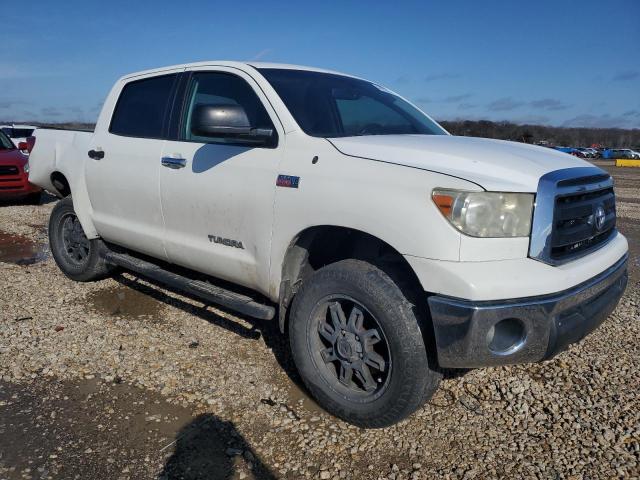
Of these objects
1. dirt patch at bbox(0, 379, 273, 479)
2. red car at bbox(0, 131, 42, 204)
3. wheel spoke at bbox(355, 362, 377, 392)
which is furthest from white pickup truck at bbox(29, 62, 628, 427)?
red car at bbox(0, 131, 42, 204)

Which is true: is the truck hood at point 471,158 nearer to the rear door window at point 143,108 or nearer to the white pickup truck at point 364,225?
the white pickup truck at point 364,225

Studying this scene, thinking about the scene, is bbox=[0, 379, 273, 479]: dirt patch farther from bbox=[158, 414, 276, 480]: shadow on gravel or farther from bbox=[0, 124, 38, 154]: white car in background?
bbox=[0, 124, 38, 154]: white car in background

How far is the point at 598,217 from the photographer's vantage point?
296cm

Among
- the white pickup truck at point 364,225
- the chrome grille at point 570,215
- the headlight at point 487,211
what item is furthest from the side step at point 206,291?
the chrome grille at point 570,215

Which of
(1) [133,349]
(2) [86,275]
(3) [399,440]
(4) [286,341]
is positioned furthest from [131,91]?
(3) [399,440]

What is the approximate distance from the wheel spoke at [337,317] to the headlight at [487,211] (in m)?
0.86

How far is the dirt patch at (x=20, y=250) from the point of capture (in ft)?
21.7

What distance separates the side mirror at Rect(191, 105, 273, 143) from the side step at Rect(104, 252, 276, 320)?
1.09 m

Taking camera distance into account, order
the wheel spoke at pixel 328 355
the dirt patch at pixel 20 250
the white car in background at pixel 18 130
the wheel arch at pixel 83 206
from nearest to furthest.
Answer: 1. the wheel spoke at pixel 328 355
2. the wheel arch at pixel 83 206
3. the dirt patch at pixel 20 250
4. the white car in background at pixel 18 130

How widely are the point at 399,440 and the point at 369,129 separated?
6.55 feet

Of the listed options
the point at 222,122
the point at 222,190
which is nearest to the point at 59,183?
the point at 222,190

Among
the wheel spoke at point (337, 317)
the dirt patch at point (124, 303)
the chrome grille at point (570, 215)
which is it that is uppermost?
the chrome grille at point (570, 215)

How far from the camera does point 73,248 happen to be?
5457mm

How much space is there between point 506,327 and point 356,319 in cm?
79
